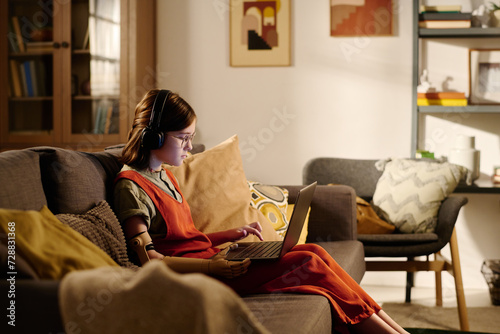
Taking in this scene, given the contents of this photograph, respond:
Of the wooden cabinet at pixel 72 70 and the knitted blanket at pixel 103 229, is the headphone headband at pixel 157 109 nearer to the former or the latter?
the knitted blanket at pixel 103 229

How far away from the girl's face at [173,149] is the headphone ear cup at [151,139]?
0.15 feet

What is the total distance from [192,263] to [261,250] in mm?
274

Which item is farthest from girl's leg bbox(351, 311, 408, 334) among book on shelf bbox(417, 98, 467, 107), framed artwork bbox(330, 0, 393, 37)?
framed artwork bbox(330, 0, 393, 37)

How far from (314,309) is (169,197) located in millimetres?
551

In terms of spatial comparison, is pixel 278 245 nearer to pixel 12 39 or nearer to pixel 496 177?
pixel 496 177

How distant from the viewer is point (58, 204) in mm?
1364

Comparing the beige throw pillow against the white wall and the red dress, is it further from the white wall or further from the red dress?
the white wall

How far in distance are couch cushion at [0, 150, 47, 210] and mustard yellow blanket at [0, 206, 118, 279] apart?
0.57ft

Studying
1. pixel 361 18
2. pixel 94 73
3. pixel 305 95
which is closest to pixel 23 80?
pixel 94 73

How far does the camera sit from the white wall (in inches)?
128

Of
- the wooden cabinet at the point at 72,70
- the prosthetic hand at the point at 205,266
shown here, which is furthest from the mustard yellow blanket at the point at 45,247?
the wooden cabinet at the point at 72,70

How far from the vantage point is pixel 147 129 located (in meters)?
1.54

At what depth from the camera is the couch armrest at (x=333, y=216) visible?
226 centimetres

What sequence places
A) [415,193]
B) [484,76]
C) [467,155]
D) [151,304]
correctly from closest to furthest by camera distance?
[151,304]
[415,193]
[467,155]
[484,76]
